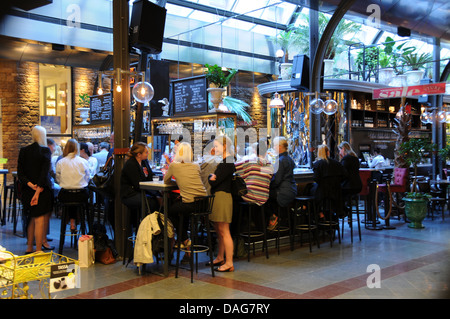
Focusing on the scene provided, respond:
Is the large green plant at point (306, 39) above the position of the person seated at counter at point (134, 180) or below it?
above

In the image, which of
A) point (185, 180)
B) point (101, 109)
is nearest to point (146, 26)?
point (185, 180)

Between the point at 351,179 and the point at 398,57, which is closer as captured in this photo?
the point at 351,179

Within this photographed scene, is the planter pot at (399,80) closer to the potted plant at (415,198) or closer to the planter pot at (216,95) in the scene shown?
the potted plant at (415,198)

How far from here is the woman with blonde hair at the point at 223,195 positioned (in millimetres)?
5223

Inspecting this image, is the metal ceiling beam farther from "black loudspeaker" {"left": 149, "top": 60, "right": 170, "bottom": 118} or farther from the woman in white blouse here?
the woman in white blouse

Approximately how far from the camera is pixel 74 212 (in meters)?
6.60

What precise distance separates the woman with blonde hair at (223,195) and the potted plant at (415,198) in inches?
167

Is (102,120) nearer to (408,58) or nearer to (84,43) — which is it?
(84,43)

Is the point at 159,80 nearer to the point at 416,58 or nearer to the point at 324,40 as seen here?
the point at 324,40

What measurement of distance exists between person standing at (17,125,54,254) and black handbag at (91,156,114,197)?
638 mm

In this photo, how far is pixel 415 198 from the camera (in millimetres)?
8266

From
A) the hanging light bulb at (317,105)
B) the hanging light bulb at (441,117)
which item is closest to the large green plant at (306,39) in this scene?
the hanging light bulb at (441,117)

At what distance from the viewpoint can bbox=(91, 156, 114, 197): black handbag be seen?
19.5ft

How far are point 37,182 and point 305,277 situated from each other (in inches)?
139
